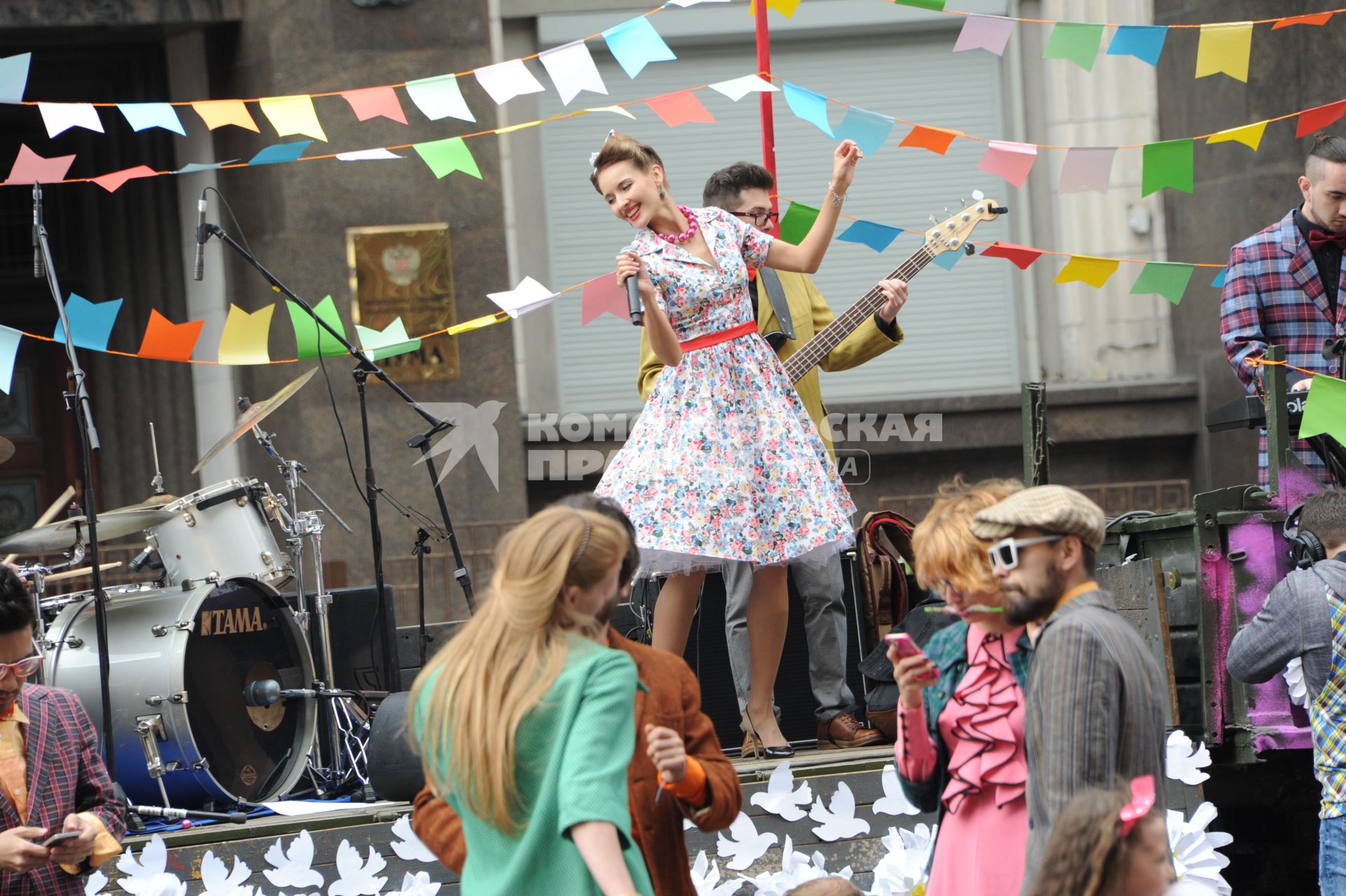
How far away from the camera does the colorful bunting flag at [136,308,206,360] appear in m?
6.02

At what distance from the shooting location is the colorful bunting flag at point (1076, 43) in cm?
630

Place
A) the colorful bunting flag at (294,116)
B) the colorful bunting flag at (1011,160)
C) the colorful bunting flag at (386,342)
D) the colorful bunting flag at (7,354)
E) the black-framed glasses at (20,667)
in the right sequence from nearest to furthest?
the black-framed glasses at (20,667) < the colorful bunting flag at (7,354) < the colorful bunting flag at (294,116) < the colorful bunting flag at (1011,160) < the colorful bunting flag at (386,342)

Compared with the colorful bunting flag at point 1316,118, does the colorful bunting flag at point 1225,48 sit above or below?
above

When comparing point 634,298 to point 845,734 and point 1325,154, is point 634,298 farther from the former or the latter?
point 1325,154

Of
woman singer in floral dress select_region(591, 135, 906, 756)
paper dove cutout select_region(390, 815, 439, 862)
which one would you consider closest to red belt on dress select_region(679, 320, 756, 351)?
woman singer in floral dress select_region(591, 135, 906, 756)

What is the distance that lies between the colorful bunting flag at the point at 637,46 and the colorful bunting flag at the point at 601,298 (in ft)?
2.60

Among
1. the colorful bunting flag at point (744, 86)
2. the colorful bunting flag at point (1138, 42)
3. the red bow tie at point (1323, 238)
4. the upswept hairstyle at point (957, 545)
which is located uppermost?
the colorful bunting flag at point (1138, 42)

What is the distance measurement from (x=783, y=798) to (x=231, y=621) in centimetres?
241

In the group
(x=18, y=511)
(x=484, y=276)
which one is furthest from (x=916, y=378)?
(x=18, y=511)

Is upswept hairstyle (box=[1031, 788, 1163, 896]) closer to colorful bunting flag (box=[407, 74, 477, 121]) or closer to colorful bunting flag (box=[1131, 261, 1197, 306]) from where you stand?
colorful bunting flag (box=[407, 74, 477, 121])

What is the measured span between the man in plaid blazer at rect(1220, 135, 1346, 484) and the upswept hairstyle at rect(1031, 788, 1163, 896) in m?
3.45

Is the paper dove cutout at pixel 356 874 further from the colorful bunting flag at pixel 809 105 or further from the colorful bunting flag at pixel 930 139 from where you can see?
the colorful bunting flag at pixel 930 139

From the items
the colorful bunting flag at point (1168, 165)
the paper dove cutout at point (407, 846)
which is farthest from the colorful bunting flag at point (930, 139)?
the paper dove cutout at point (407, 846)

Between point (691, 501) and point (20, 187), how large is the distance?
23.4ft
